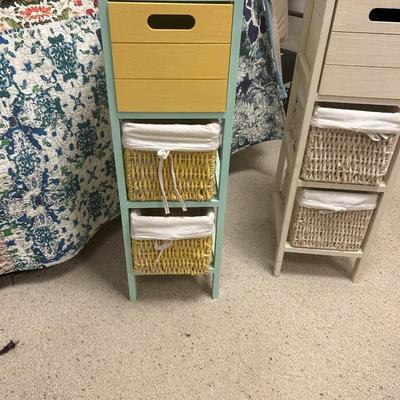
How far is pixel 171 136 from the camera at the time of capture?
921 millimetres

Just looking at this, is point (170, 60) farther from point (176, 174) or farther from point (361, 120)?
point (361, 120)

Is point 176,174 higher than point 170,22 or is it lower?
lower

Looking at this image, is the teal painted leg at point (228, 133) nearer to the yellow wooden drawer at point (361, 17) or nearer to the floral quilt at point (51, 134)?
the yellow wooden drawer at point (361, 17)

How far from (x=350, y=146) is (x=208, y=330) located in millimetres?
664

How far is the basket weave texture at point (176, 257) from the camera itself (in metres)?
1.11

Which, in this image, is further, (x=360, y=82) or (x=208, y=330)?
(x=208, y=330)

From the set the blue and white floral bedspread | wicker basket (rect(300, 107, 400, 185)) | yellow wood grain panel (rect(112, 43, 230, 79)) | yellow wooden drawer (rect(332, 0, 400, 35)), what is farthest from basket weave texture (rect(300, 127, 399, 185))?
the blue and white floral bedspread

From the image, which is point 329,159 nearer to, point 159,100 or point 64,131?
point 159,100

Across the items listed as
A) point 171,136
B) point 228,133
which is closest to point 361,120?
point 228,133

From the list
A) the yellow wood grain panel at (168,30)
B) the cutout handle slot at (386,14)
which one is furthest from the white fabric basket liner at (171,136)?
the cutout handle slot at (386,14)

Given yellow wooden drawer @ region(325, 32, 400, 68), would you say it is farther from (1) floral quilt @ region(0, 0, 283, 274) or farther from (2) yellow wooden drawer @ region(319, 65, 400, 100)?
(1) floral quilt @ region(0, 0, 283, 274)

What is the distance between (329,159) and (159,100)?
51 cm

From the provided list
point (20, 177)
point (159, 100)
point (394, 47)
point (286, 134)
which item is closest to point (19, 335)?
point (20, 177)

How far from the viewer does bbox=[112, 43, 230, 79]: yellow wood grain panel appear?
83cm
